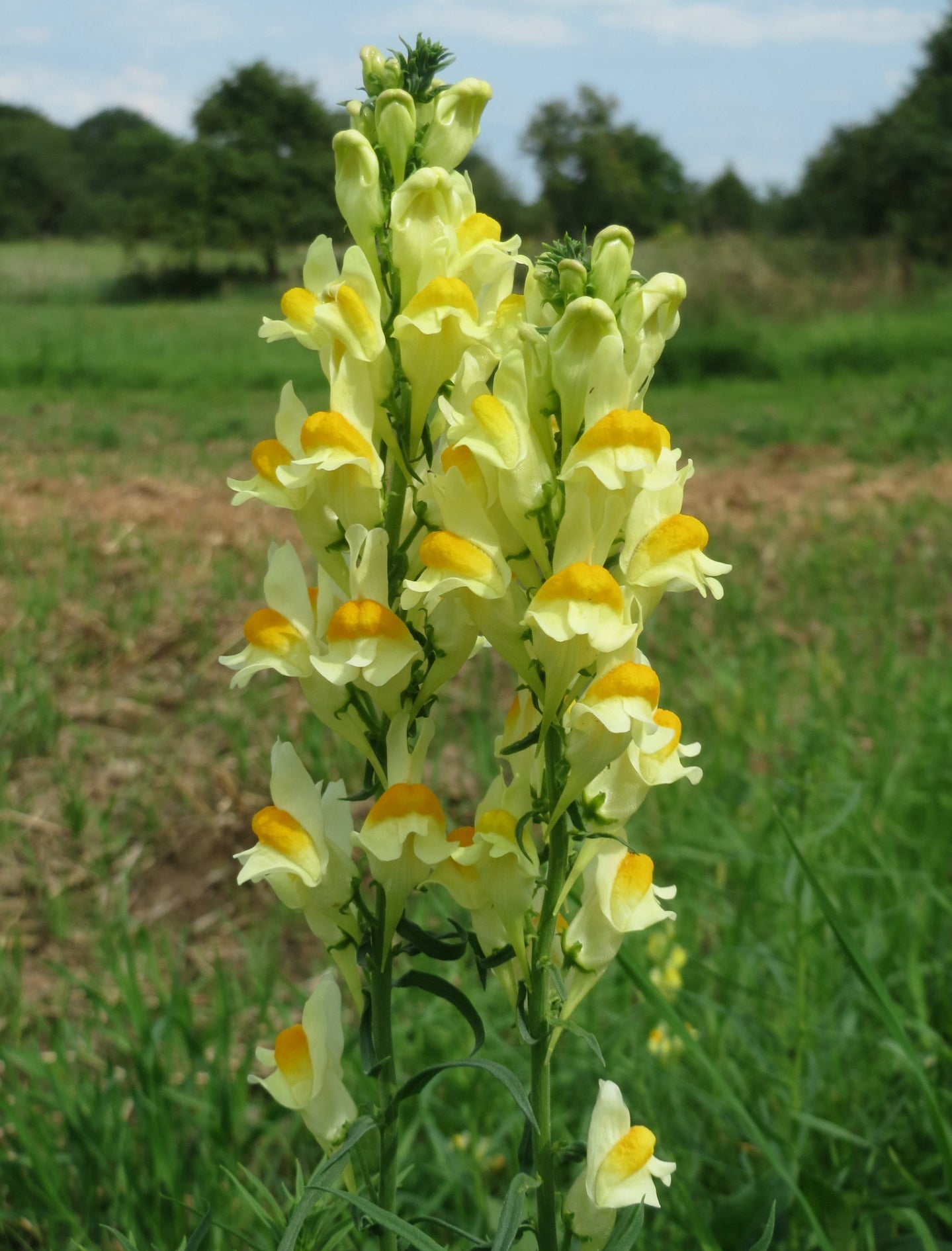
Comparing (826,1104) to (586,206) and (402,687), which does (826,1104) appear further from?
(586,206)

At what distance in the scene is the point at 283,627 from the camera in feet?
3.03

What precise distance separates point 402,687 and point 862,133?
3428 cm

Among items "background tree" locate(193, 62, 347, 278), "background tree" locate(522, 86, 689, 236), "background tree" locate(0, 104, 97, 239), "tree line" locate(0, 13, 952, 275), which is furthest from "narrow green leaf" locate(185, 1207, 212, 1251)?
"background tree" locate(0, 104, 97, 239)

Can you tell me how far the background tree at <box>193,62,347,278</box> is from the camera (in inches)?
878

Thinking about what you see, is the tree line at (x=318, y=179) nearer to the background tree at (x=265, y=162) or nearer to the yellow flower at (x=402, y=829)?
the background tree at (x=265, y=162)

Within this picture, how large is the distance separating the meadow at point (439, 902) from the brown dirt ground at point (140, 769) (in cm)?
1

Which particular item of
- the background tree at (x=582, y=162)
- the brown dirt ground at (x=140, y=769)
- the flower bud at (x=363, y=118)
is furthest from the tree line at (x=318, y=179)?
the flower bud at (x=363, y=118)

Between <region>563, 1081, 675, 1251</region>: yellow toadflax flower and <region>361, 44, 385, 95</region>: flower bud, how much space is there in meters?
0.85

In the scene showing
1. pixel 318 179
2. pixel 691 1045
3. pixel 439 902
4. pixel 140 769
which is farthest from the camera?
pixel 318 179

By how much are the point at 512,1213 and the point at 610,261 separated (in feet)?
2.25

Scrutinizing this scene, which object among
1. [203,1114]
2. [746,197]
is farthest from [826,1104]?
Result: [746,197]

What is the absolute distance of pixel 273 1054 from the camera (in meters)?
0.96

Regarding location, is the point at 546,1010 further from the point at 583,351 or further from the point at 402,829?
the point at 583,351

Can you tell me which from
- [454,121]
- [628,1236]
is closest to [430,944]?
[628,1236]
